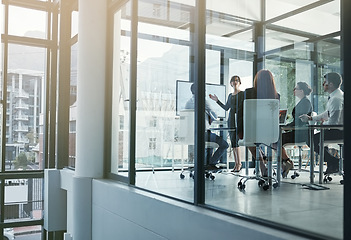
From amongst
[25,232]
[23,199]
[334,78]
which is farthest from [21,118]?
[334,78]

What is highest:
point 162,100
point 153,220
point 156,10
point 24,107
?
point 156,10

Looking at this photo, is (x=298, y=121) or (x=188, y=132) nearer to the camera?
(x=298, y=121)

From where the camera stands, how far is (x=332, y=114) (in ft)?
8.61

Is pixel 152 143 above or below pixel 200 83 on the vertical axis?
below

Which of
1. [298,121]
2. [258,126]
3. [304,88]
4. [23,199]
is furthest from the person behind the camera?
[23,199]

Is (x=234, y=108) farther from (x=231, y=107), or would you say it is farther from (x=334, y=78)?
(x=334, y=78)

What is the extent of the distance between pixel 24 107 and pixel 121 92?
3733 millimetres

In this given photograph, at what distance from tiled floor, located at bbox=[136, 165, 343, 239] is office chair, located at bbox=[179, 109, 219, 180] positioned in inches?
2.8

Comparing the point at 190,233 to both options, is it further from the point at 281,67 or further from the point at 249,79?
the point at 281,67

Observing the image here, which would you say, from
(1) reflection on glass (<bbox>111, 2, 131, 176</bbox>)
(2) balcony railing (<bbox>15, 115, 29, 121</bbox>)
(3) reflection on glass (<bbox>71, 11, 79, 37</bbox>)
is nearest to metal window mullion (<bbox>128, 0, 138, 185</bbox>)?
(1) reflection on glass (<bbox>111, 2, 131, 176</bbox>)

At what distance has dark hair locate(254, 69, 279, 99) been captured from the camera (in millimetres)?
3545

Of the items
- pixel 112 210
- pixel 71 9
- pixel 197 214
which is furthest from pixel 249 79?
pixel 71 9

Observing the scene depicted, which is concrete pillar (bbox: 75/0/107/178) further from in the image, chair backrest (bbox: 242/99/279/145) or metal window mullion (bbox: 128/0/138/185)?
chair backrest (bbox: 242/99/279/145)

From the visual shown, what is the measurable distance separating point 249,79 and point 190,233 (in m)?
1.51
